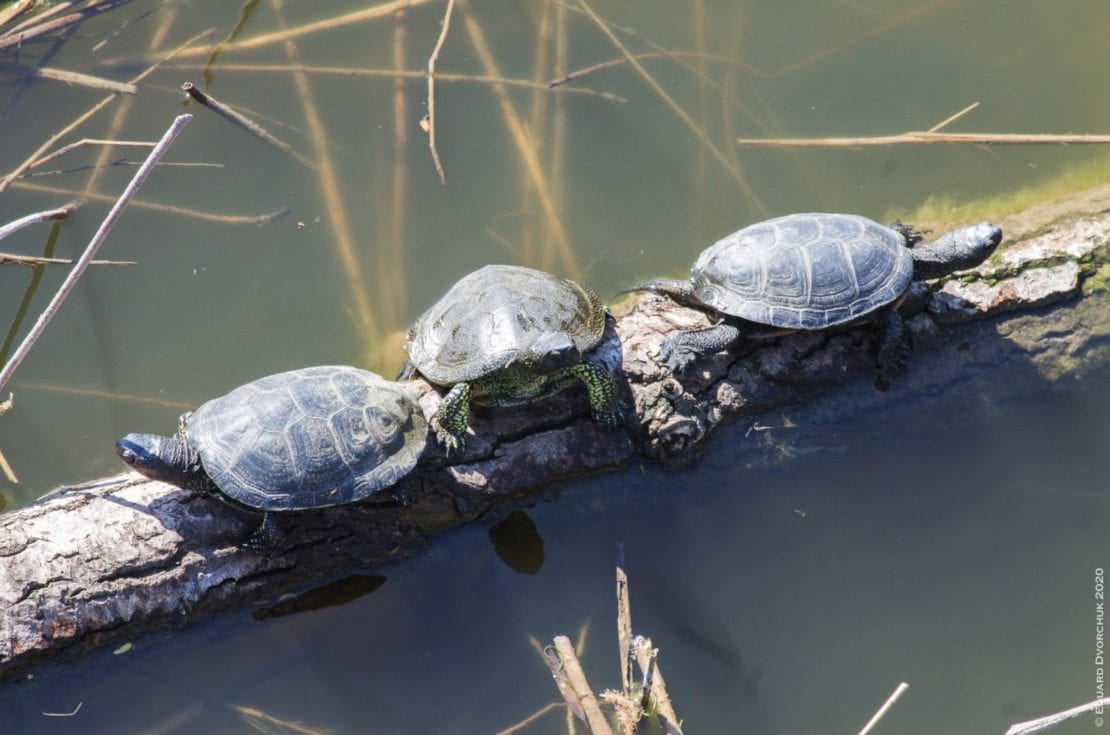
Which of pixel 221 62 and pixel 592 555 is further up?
pixel 221 62

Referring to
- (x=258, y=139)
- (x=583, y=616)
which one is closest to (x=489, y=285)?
(x=583, y=616)

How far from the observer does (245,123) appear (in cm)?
568

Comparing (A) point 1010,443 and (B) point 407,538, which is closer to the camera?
(B) point 407,538

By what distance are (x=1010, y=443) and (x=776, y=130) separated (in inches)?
98.4

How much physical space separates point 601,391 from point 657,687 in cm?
138

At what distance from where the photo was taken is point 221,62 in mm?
5922

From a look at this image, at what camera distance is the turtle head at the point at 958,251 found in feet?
13.5

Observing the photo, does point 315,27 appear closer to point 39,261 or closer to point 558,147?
point 558,147

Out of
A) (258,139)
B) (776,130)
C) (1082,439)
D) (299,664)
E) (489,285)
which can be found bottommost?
(299,664)

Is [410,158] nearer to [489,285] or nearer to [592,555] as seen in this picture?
[489,285]

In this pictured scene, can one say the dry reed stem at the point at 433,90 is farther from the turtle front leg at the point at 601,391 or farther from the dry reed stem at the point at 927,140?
the turtle front leg at the point at 601,391

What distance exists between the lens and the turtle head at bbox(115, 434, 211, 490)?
141 inches

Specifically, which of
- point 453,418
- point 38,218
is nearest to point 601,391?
point 453,418

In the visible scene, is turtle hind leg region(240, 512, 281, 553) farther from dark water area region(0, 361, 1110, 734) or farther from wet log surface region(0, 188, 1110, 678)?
dark water area region(0, 361, 1110, 734)
